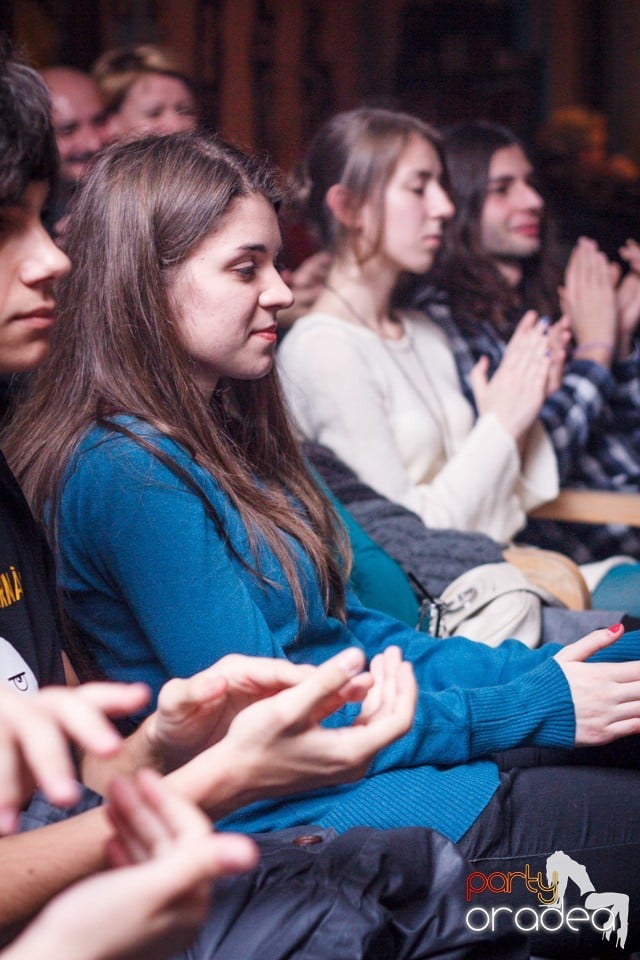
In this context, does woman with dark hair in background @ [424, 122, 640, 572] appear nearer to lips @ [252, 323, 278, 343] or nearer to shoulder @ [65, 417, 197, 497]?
lips @ [252, 323, 278, 343]

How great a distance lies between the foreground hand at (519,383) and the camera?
2.23 meters

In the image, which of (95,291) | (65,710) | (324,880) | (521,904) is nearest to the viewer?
→ (65,710)

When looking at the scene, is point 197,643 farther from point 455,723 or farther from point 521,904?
point 521,904

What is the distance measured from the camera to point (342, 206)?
91.2 inches

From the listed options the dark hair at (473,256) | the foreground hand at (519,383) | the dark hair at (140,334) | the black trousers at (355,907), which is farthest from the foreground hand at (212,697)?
the dark hair at (473,256)

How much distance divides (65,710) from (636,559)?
2.08m

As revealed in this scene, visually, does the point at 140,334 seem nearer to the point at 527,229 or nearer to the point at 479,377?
the point at 479,377

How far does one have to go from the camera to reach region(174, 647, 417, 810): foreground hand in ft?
2.60

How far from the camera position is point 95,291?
4.34 feet

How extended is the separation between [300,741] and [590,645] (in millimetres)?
633

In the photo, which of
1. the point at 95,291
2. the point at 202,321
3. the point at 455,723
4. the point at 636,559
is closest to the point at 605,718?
the point at 455,723

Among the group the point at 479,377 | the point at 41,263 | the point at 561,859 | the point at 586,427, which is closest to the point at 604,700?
the point at 561,859

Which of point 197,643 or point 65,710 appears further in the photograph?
point 197,643

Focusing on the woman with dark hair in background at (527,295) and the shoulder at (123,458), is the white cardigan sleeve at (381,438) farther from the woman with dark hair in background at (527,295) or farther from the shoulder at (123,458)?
the shoulder at (123,458)
